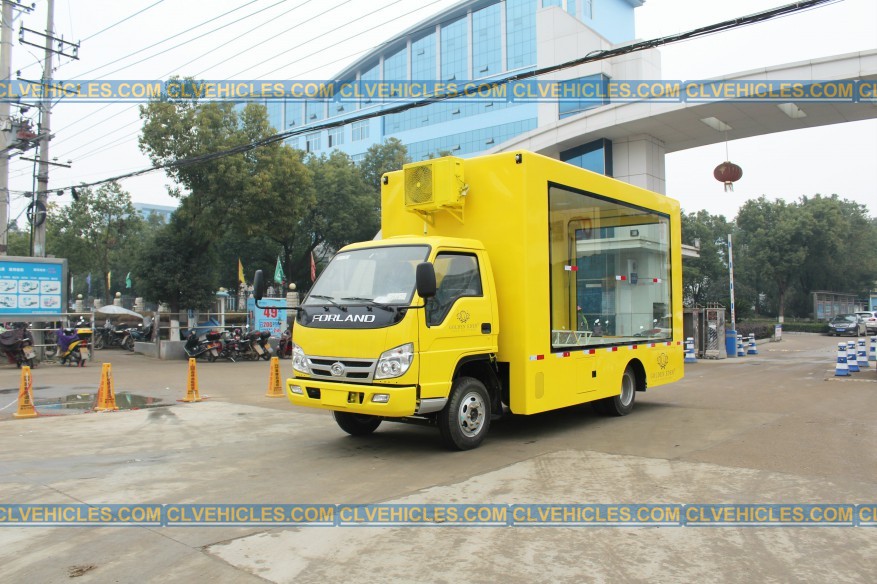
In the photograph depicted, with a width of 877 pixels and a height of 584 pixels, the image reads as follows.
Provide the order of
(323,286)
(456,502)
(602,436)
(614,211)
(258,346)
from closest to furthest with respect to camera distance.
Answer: (456,502) → (323,286) → (602,436) → (614,211) → (258,346)

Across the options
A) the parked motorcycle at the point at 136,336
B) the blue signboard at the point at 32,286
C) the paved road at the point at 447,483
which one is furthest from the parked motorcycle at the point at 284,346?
the paved road at the point at 447,483

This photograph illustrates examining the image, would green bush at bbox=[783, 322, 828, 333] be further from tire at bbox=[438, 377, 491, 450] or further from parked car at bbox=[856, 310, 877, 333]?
tire at bbox=[438, 377, 491, 450]

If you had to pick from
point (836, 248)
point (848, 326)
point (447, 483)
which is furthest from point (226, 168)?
point (836, 248)

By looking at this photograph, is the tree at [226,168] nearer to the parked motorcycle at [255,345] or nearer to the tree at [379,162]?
the parked motorcycle at [255,345]

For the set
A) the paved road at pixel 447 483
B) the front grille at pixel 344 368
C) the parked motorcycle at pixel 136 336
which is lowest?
the paved road at pixel 447 483

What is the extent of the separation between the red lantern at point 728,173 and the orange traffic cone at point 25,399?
56.3 feet

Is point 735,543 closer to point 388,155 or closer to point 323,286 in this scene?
point 323,286

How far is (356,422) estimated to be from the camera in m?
8.45

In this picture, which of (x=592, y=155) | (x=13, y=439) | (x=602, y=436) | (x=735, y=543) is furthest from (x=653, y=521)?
(x=592, y=155)

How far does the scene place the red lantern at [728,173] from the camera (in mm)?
17594

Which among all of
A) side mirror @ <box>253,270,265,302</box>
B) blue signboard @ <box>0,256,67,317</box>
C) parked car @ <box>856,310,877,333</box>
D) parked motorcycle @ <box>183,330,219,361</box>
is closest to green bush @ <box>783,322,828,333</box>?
parked car @ <box>856,310,877,333</box>

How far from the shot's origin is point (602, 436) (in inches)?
334

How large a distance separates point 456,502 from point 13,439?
667cm

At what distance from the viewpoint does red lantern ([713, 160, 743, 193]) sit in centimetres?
1759
